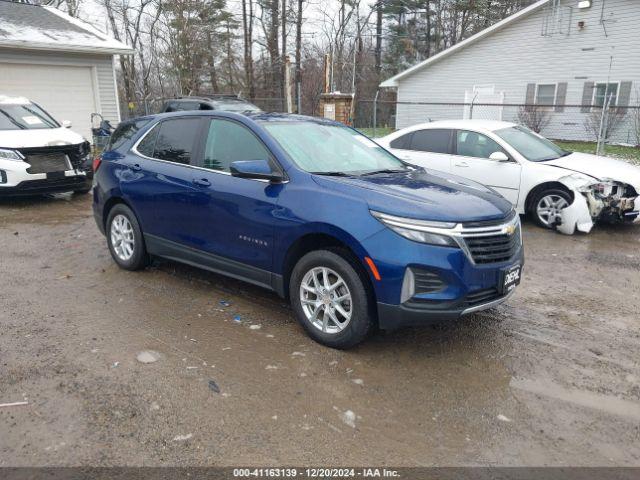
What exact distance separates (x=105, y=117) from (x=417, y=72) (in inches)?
589

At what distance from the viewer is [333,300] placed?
12.7 ft

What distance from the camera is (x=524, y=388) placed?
348cm

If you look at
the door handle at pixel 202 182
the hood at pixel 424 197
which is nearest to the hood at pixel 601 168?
the hood at pixel 424 197

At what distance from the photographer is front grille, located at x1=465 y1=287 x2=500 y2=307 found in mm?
3609

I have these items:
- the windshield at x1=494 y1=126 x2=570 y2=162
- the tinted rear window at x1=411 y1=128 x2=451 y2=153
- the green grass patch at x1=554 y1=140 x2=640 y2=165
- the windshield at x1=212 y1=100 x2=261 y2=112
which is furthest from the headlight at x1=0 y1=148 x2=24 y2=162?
the green grass patch at x1=554 y1=140 x2=640 y2=165

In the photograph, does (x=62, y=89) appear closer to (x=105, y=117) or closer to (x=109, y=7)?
(x=105, y=117)

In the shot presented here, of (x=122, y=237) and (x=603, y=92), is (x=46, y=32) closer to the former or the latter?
(x=122, y=237)

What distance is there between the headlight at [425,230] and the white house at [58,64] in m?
14.3

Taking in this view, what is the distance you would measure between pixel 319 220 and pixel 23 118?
8.65 meters

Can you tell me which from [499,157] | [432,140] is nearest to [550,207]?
[499,157]

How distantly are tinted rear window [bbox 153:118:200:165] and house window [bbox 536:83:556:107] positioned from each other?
1943cm

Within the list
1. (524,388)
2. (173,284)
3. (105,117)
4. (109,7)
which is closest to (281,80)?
(109,7)

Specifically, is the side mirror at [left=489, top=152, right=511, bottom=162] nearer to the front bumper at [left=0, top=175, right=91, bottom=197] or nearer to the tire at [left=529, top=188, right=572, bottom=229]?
the tire at [left=529, top=188, right=572, bottom=229]

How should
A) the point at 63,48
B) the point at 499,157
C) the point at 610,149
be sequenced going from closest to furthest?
the point at 499,157 < the point at 63,48 < the point at 610,149
